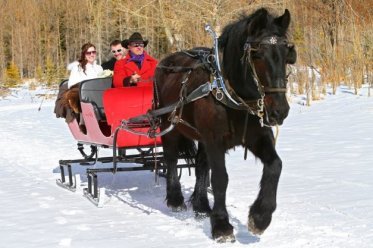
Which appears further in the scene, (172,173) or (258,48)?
(172,173)

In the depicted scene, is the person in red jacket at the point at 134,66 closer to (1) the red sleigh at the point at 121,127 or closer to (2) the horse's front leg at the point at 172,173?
(1) the red sleigh at the point at 121,127

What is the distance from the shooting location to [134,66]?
656 centimetres

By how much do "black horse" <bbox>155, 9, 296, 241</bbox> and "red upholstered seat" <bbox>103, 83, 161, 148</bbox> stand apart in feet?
3.15

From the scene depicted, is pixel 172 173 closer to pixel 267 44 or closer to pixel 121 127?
pixel 121 127

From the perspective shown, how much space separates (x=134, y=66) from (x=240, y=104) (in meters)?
2.61

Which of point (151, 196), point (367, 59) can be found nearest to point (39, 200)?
point (151, 196)

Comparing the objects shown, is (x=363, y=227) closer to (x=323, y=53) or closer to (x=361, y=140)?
(x=361, y=140)

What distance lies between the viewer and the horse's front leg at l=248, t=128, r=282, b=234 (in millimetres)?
4156

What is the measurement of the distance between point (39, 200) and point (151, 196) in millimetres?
1171

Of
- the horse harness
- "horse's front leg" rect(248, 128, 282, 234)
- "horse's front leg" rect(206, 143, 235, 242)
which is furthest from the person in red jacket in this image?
"horse's front leg" rect(248, 128, 282, 234)

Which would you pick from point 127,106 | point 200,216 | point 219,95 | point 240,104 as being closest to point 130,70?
point 127,106

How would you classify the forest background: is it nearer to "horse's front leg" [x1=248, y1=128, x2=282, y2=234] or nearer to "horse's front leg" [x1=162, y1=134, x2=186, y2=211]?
"horse's front leg" [x1=248, y1=128, x2=282, y2=234]

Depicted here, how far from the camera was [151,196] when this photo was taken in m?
6.34

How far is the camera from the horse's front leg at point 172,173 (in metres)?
5.57
